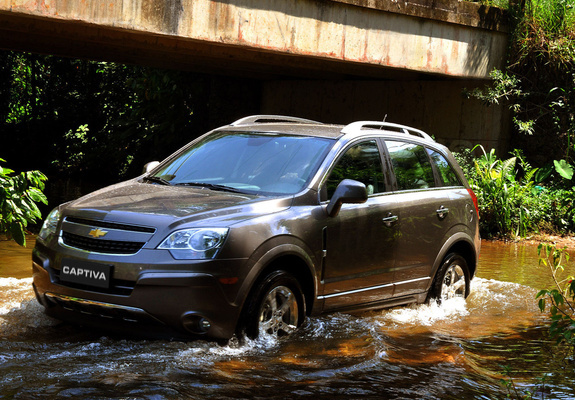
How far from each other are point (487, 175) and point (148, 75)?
9.61 meters

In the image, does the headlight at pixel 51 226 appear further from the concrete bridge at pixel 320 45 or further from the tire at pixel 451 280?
the concrete bridge at pixel 320 45

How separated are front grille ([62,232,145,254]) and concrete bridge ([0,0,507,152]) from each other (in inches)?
180

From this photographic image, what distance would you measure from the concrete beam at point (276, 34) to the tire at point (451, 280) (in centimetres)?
507

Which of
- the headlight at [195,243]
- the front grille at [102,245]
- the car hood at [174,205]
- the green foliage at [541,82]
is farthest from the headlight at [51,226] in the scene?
the green foliage at [541,82]

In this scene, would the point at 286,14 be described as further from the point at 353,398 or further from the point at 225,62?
the point at 353,398

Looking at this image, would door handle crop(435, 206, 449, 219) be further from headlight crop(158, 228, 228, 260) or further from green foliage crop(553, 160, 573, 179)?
green foliage crop(553, 160, 573, 179)

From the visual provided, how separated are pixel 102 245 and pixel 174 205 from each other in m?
0.58

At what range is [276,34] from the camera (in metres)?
11.6

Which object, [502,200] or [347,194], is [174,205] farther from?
[502,200]

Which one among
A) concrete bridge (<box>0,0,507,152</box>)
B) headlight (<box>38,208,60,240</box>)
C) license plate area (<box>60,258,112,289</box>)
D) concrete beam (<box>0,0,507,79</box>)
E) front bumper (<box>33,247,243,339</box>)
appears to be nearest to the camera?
front bumper (<box>33,247,243,339</box>)

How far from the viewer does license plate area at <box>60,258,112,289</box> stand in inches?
199

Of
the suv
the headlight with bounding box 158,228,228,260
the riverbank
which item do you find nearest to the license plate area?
the suv

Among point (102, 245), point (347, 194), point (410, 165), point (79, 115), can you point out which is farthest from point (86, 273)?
point (79, 115)

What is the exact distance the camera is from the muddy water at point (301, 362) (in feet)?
15.0
